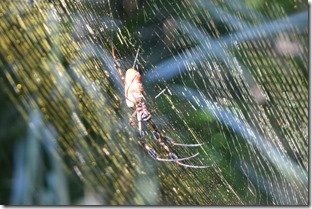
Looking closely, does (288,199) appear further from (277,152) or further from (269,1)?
(269,1)

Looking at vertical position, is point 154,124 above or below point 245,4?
below

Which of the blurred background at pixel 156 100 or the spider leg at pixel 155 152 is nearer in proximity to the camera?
the blurred background at pixel 156 100

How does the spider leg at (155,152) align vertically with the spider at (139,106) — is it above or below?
below

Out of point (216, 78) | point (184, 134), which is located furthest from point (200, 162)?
point (216, 78)

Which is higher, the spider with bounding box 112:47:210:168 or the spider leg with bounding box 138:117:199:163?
the spider with bounding box 112:47:210:168

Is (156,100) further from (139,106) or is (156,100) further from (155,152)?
(155,152)

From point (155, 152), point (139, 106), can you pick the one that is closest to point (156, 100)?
point (139, 106)

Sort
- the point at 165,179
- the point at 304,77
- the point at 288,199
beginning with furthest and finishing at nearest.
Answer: the point at 165,179, the point at 288,199, the point at 304,77

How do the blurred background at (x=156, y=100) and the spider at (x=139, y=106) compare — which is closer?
the blurred background at (x=156, y=100)
